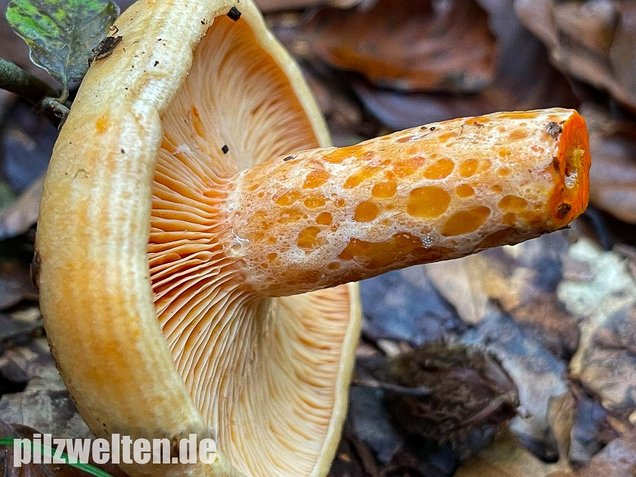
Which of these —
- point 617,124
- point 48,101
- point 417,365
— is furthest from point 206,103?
point 617,124

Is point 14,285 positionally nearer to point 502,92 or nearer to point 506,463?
point 506,463

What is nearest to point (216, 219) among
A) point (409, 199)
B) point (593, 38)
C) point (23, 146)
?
point (409, 199)

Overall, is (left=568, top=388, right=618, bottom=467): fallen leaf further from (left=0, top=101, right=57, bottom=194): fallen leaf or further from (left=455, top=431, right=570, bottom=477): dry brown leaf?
(left=0, top=101, right=57, bottom=194): fallen leaf

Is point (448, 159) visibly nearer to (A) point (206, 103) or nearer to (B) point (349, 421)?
(A) point (206, 103)

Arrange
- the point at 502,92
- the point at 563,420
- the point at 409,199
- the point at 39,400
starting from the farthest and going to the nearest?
1. the point at 502,92
2. the point at 563,420
3. the point at 39,400
4. the point at 409,199

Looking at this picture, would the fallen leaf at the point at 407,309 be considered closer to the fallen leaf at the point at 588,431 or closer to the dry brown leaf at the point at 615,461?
the fallen leaf at the point at 588,431

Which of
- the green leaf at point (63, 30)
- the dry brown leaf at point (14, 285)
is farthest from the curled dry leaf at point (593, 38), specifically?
the dry brown leaf at point (14, 285)
